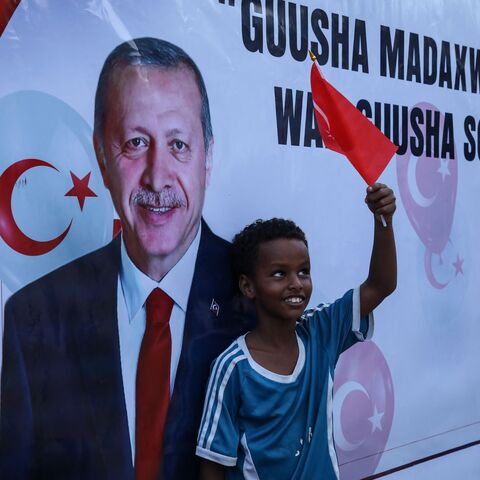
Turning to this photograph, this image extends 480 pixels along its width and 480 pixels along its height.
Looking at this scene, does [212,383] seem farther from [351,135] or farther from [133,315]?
[351,135]

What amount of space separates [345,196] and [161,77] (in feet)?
2.26

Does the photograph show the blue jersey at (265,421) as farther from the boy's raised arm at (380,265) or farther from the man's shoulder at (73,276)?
the man's shoulder at (73,276)

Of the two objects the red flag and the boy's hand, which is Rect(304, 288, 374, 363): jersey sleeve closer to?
the boy's hand

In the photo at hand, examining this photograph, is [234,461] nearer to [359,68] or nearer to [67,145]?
[67,145]

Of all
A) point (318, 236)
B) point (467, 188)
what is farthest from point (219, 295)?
point (467, 188)

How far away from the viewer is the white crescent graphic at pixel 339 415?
231cm

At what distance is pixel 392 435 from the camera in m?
2.49

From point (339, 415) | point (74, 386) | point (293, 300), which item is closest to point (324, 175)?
point (293, 300)

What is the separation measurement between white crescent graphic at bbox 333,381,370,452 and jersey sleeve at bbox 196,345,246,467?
18.6 inches

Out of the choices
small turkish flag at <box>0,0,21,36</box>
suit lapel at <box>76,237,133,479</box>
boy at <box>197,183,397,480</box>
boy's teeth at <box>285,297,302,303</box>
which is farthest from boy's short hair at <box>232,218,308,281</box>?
small turkish flag at <box>0,0,21,36</box>

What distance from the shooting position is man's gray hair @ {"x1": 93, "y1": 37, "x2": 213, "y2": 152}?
179 cm

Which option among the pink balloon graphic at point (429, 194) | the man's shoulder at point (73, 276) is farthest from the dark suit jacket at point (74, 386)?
the pink balloon graphic at point (429, 194)

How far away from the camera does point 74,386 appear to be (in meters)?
1.76

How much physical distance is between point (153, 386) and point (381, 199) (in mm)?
680
